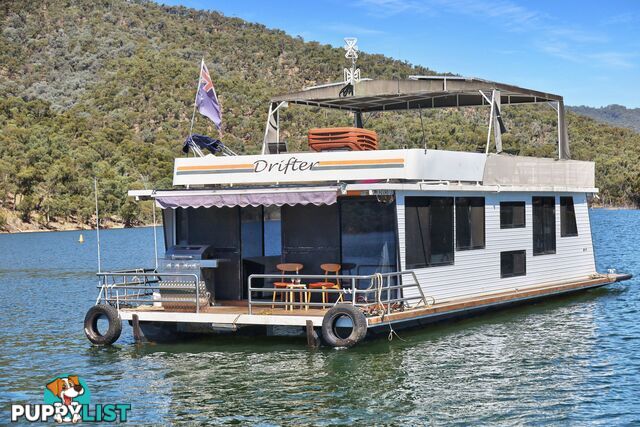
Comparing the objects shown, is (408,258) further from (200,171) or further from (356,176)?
(200,171)

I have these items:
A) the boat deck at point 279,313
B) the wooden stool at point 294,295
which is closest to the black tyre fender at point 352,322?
the boat deck at point 279,313

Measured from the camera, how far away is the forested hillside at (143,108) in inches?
3593

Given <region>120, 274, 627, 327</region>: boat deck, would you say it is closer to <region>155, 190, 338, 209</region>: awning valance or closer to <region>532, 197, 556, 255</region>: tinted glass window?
<region>155, 190, 338, 209</region>: awning valance

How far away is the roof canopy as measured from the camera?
19.7 meters

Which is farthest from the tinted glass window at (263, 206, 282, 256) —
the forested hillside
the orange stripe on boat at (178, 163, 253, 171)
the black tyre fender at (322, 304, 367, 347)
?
the forested hillside

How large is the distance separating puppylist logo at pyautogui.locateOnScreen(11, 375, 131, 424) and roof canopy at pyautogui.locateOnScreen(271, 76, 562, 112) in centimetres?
919

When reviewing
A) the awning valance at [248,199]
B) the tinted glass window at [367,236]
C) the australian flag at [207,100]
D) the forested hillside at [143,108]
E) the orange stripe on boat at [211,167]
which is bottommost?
the tinted glass window at [367,236]

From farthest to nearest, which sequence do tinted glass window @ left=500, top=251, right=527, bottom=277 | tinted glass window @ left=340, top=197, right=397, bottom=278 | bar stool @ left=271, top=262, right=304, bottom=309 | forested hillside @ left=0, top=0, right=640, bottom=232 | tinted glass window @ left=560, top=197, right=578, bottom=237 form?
forested hillside @ left=0, top=0, right=640, bottom=232 → tinted glass window @ left=560, top=197, right=578, bottom=237 → tinted glass window @ left=500, top=251, right=527, bottom=277 → tinted glass window @ left=340, top=197, right=397, bottom=278 → bar stool @ left=271, top=262, right=304, bottom=309

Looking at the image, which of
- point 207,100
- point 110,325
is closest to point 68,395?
point 110,325

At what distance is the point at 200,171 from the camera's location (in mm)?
18531

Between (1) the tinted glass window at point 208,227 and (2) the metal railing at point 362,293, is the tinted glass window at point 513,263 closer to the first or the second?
(2) the metal railing at point 362,293

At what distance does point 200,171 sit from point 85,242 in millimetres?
51222

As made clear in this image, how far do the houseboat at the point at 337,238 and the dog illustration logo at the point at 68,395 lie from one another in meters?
2.48

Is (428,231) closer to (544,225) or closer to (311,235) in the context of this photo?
(311,235)
